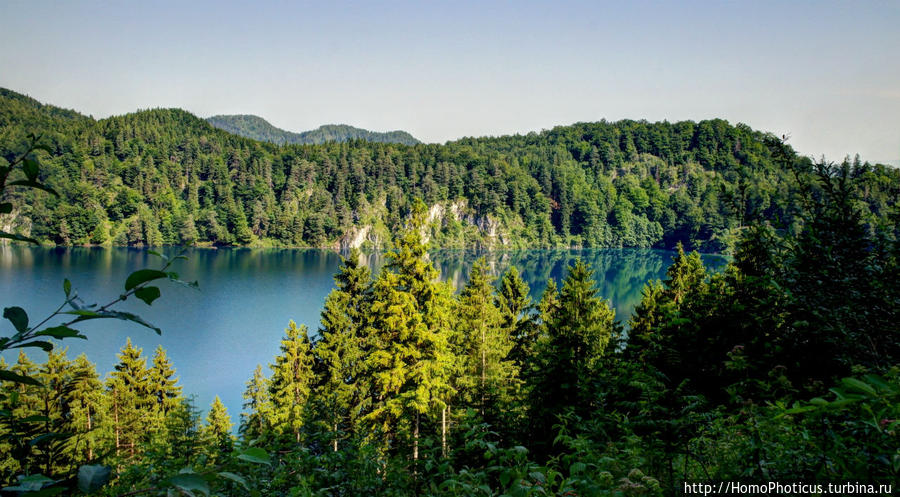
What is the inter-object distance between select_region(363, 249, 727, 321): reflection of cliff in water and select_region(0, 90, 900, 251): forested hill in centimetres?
1634

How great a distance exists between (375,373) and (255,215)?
110 meters

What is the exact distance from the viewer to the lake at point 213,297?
105 feet

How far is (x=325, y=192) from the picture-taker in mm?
126250

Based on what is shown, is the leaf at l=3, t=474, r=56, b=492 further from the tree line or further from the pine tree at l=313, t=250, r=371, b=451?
the pine tree at l=313, t=250, r=371, b=451

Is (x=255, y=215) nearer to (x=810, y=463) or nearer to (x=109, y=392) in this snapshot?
(x=109, y=392)

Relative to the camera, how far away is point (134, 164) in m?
123

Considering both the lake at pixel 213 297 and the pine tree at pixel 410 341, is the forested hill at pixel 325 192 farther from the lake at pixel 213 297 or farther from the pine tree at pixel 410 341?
the pine tree at pixel 410 341

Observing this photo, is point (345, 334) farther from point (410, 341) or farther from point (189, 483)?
point (189, 483)

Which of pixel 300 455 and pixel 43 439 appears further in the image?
pixel 300 455

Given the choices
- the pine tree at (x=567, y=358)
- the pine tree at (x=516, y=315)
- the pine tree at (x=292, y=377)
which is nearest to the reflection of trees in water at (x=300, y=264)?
the pine tree at (x=516, y=315)

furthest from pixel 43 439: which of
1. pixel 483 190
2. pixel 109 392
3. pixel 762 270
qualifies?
pixel 483 190

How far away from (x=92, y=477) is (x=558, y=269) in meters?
85.3

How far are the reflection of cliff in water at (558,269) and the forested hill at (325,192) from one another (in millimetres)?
16340

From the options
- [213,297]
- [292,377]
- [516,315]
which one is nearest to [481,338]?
[516,315]
